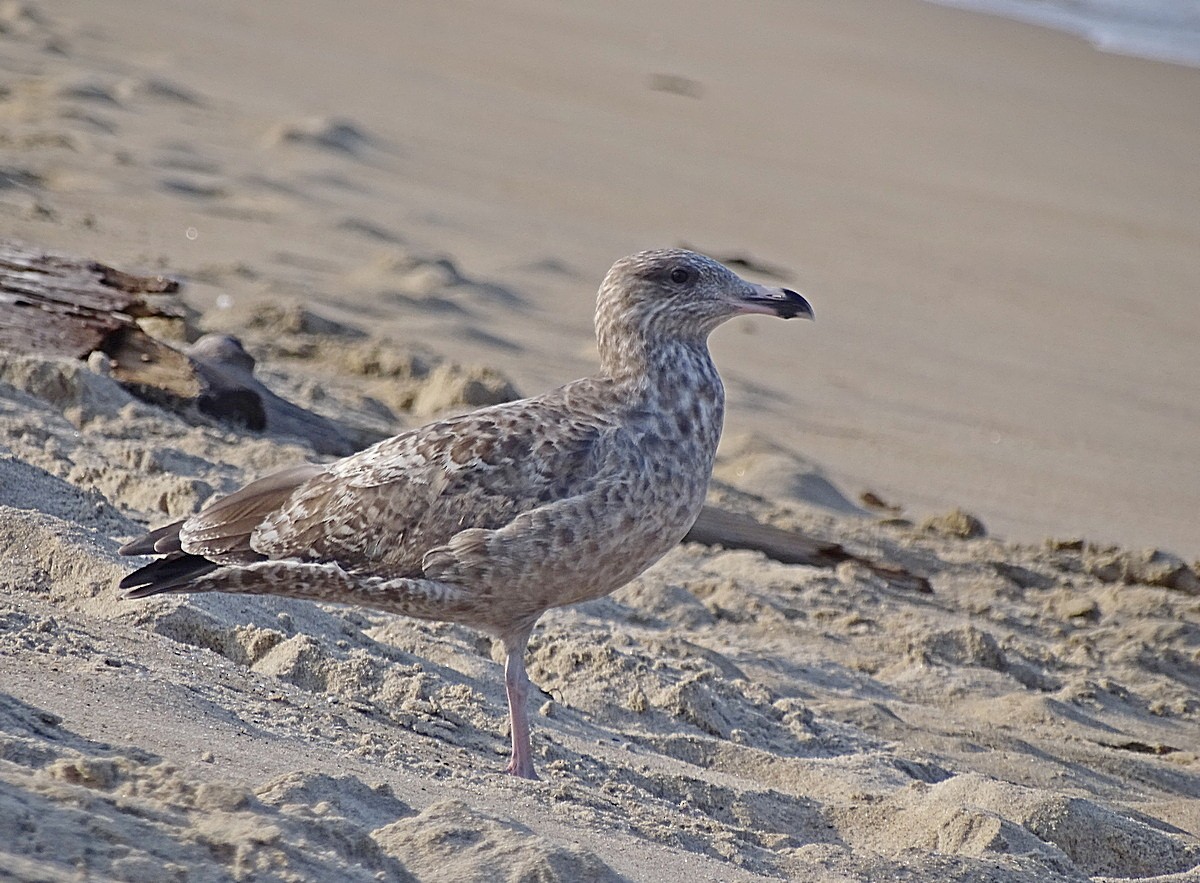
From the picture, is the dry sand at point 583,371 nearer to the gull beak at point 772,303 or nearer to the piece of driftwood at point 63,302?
the piece of driftwood at point 63,302

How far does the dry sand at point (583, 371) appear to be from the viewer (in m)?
3.82

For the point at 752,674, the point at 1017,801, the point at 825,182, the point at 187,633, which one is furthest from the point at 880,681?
the point at 825,182

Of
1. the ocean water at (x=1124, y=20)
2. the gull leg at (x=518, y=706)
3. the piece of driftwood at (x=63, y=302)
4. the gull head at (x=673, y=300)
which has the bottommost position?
the gull leg at (x=518, y=706)

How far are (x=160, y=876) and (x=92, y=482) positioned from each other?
3.14 m

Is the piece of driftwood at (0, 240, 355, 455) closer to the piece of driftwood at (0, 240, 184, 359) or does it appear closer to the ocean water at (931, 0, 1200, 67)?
the piece of driftwood at (0, 240, 184, 359)

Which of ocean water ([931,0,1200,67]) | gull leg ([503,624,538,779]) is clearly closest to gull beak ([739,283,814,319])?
gull leg ([503,624,538,779])

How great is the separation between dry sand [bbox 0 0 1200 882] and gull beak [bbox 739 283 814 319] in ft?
4.02

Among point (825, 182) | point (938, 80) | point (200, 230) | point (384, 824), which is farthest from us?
point (938, 80)

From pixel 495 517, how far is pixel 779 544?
9.18ft

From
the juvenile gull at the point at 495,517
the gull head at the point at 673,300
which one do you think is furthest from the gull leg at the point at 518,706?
the gull head at the point at 673,300

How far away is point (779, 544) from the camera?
6965 mm

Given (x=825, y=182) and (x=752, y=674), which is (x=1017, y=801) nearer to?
(x=752, y=674)

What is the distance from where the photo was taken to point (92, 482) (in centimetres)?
572

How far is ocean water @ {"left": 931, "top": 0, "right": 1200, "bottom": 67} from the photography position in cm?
2295
